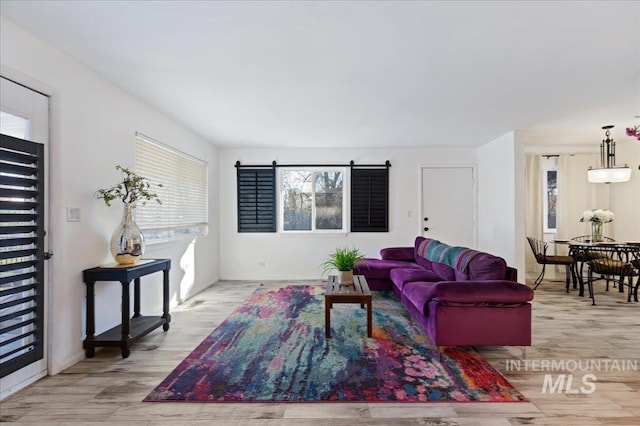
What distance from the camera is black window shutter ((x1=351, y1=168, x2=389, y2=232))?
5914mm

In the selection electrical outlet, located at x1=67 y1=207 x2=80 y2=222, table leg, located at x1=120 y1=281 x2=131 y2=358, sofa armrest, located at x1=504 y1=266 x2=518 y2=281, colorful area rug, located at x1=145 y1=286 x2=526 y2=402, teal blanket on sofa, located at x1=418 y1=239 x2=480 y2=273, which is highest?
electrical outlet, located at x1=67 y1=207 x2=80 y2=222

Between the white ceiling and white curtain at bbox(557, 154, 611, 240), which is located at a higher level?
the white ceiling

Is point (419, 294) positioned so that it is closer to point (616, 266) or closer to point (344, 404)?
point (344, 404)

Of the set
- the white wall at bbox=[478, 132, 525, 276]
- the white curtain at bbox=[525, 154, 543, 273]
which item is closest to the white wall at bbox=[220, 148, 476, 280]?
the white wall at bbox=[478, 132, 525, 276]

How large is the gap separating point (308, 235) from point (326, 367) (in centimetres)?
358

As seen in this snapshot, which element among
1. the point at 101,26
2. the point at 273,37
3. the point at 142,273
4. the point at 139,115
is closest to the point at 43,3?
the point at 101,26

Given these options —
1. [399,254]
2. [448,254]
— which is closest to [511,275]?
[448,254]

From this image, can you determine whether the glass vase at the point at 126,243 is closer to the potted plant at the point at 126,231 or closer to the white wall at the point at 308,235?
the potted plant at the point at 126,231

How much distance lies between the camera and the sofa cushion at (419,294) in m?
2.77

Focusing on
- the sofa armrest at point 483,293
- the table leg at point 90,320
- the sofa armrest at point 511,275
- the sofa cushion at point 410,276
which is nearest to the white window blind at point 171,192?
the table leg at point 90,320

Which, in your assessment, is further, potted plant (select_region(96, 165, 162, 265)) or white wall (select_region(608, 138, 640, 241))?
white wall (select_region(608, 138, 640, 241))

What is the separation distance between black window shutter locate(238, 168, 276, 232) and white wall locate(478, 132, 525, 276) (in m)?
3.85

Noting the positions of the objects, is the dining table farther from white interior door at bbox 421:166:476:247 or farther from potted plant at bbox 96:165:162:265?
potted plant at bbox 96:165:162:265

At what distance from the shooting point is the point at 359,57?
251 cm
